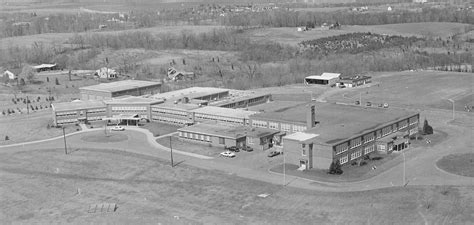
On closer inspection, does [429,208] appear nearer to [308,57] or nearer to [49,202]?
[49,202]

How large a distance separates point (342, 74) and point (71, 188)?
50.7m

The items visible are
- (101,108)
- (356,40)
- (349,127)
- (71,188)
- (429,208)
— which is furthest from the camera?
(356,40)

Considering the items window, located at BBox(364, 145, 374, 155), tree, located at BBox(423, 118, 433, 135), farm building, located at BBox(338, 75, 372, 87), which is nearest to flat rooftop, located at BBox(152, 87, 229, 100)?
farm building, located at BBox(338, 75, 372, 87)

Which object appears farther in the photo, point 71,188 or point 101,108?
point 101,108

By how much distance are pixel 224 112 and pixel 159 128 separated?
18.8ft

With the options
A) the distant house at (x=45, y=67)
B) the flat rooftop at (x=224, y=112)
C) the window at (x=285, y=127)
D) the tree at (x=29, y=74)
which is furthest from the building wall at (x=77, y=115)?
the distant house at (x=45, y=67)

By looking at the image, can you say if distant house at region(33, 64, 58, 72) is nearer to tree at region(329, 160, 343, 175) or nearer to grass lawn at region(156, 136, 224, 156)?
grass lawn at region(156, 136, 224, 156)

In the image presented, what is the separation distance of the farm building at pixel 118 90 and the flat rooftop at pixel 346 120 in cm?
2231

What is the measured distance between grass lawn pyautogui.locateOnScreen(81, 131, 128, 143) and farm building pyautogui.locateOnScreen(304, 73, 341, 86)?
31180 millimetres

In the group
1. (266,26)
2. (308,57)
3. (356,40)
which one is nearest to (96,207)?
(308,57)

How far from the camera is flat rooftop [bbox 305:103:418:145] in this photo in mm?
42781

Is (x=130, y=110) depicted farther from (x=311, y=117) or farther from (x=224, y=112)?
(x=311, y=117)

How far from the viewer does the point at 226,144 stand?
153 ft

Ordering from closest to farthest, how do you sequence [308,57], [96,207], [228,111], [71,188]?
[96,207]
[71,188]
[228,111]
[308,57]
